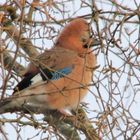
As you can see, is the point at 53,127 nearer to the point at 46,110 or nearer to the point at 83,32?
the point at 46,110

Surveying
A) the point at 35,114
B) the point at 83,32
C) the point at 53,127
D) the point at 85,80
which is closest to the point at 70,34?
the point at 83,32

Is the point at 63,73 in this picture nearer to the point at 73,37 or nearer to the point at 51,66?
the point at 51,66

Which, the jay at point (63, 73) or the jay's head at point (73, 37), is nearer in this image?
the jay at point (63, 73)

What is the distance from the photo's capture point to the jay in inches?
166

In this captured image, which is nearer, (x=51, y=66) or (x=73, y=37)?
(x=51, y=66)

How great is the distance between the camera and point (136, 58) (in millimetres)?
3611

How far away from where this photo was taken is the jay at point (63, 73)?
421cm

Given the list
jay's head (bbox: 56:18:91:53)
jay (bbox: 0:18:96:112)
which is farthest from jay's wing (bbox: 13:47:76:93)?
jay's head (bbox: 56:18:91:53)

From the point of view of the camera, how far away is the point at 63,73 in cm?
450

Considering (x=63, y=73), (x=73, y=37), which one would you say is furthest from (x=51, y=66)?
(x=73, y=37)

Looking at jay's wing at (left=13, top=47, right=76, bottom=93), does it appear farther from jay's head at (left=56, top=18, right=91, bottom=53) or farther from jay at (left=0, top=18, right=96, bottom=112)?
jay's head at (left=56, top=18, right=91, bottom=53)

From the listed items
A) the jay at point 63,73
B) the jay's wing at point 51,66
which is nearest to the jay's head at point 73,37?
the jay at point 63,73

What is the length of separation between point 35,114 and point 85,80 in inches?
24.2

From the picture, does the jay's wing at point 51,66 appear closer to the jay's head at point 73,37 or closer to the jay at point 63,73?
the jay at point 63,73
